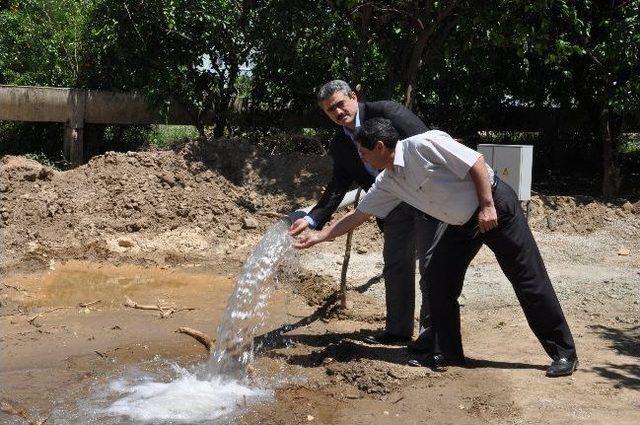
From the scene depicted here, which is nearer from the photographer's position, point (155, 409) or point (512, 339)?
point (155, 409)

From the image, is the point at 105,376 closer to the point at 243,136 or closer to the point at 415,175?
the point at 415,175

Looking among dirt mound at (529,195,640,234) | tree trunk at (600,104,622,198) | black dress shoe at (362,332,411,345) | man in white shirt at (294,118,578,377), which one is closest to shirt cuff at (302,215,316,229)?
man in white shirt at (294,118,578,377)

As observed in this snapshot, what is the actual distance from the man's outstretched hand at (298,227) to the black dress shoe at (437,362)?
3.55 feet

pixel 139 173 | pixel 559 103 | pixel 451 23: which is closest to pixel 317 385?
pixel 139 173

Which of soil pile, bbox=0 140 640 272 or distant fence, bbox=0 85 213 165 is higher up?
distant fence, bbox=0 85 213 165

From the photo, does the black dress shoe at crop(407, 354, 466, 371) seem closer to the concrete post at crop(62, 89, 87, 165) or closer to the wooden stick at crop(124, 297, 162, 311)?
the wooden stick at crop(124, 297, 162, 311)

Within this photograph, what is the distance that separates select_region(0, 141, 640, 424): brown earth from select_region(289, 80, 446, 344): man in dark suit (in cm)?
26

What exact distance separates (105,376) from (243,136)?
716cm

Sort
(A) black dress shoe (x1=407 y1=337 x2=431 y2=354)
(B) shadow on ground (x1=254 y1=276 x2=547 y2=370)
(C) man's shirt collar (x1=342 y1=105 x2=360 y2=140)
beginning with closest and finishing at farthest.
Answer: (C) man's shirt collar (x1=342 y1=105 x2=360 y2=140) < (B) shadow on ground (x1=254 y1=276 x2=547 y2=370) < (A) black dress shoe (x1=407 y1=337 x2=431 y2=354)

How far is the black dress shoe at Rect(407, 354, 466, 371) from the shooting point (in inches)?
203

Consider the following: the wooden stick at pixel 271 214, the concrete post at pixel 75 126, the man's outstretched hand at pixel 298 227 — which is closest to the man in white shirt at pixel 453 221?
the man's outstretched hand at pixel 298 227

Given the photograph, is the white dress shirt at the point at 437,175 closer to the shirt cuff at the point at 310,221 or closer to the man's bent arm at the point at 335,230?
the man's bent arm at the point at 335,230

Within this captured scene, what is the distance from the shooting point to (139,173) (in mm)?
9820

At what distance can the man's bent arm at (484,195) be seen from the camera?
4.47m
